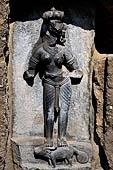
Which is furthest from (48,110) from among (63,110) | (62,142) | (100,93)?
(100,93)

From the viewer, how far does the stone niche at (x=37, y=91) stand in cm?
238

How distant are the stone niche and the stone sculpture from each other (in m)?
0.04

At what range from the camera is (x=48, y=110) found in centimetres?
237

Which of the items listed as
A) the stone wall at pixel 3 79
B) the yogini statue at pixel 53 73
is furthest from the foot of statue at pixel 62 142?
the stone wall at pixel 3 79

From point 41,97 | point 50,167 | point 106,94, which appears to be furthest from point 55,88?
point 50,167

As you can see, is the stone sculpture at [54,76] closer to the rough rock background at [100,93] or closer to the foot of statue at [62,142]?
the foot of statue at [62,142]

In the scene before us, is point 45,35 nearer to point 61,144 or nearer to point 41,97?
point 41,97

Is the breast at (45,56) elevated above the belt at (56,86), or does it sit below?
above

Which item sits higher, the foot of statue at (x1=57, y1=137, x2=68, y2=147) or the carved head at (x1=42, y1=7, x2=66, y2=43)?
the carved head at (x1=42, y1=7, x2=66, y2=43)

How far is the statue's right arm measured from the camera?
2.34 m

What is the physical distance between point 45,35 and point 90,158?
0.68 m

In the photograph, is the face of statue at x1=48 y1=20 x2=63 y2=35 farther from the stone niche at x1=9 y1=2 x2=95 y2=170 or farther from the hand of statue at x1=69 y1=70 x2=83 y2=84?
the hand of statue at x1=69 y1=70 x2=83 y2=84

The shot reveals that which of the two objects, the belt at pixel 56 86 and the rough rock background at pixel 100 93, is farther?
the belt at pixel 56 86

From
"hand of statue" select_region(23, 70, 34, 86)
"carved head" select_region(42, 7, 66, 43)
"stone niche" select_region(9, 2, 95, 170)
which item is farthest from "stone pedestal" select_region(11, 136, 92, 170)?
"carved head" select_region(42, 7, 66, 43)
